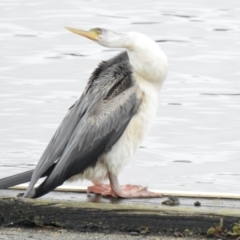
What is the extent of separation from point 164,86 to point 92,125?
903 centimetres

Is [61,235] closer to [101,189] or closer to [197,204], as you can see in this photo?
[101,189]

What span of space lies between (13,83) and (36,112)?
1.79 m

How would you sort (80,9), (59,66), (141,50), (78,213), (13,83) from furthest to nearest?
(80,9), (59,66), (13,83), (141,50), (78,213)

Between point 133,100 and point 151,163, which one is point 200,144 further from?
point 133,100

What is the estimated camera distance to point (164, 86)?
1720 centimetres

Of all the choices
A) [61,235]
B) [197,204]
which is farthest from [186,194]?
[61,235]

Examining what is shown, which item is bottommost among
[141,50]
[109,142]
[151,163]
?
[151,163]

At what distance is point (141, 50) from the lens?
27.1 ft

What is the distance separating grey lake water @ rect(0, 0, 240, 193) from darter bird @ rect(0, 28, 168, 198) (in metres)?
3.89

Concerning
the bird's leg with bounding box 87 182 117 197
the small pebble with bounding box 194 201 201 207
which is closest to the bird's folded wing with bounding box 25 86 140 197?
the bird's leg with bounding box 87 182 117 197

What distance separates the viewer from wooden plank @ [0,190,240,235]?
7.62m

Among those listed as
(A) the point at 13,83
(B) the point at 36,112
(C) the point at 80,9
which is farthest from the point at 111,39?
(C) the point at 80,9

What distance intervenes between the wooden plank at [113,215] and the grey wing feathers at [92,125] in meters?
0.23

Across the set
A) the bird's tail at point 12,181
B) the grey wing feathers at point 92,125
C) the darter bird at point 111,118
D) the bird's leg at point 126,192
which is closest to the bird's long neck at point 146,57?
the darter bird at point 111,118
